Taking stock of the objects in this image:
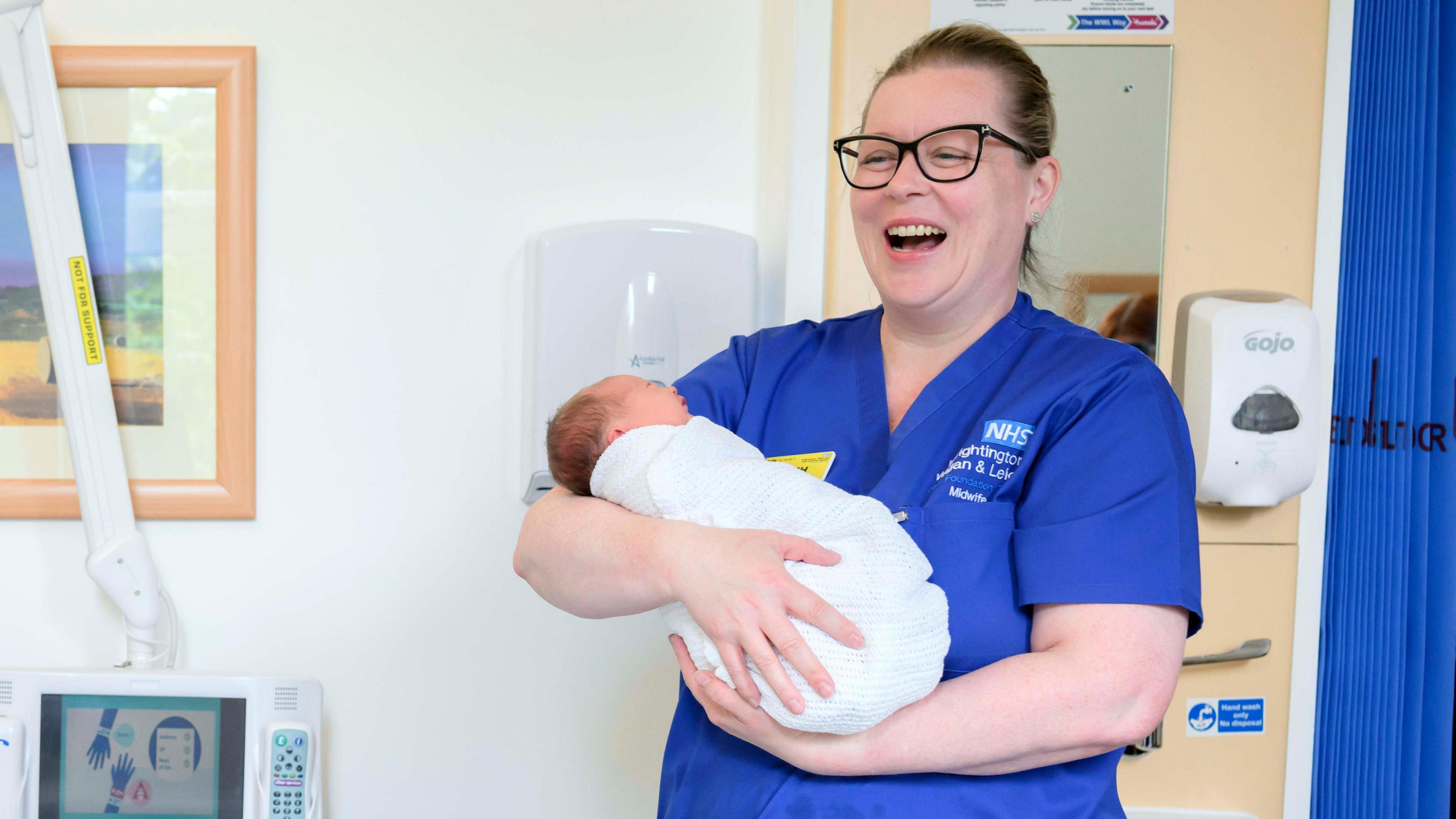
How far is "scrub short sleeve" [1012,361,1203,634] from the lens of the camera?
860mm

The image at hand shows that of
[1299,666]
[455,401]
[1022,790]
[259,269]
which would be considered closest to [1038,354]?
[1022,790]

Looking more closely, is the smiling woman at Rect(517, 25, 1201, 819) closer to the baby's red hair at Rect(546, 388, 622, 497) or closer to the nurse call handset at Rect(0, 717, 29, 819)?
the baby's red hair at Rect(546, 388, 622, 497)

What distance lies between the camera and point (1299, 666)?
150 centimetres

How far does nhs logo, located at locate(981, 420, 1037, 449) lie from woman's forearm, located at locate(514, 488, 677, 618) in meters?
0.32

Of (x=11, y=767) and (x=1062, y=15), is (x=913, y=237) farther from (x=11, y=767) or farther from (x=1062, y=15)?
(x=11, y=767)

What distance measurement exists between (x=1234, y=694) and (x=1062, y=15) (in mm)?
1070

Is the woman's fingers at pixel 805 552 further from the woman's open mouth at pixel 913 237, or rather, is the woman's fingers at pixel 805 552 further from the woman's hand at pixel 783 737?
the woman's open mouth at pixel 913 237

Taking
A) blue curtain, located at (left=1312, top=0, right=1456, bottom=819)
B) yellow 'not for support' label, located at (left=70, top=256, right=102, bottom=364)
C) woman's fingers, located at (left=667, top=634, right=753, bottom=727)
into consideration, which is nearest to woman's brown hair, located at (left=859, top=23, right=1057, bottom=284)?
woman's fingers, located at (left=667, top=634, right=753, bottom=727)

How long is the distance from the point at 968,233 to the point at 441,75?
1.10m

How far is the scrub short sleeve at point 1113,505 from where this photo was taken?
86 cm

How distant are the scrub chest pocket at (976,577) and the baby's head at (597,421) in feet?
0.94

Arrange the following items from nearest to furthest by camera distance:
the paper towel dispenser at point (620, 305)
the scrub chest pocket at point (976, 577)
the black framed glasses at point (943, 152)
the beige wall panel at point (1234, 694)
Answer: the scrub chest pocket at point (976, 577) < the black framed glasses at point (943, 152) < the beige wall panel at point (1234, 694) < the paper towel dispenser at point (620, 305)

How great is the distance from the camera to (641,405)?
1.04 meters

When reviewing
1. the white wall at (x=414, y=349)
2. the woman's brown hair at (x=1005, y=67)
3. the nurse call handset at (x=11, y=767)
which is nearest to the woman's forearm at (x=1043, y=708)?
the woman's brown hair at (x=1005, y=67)
